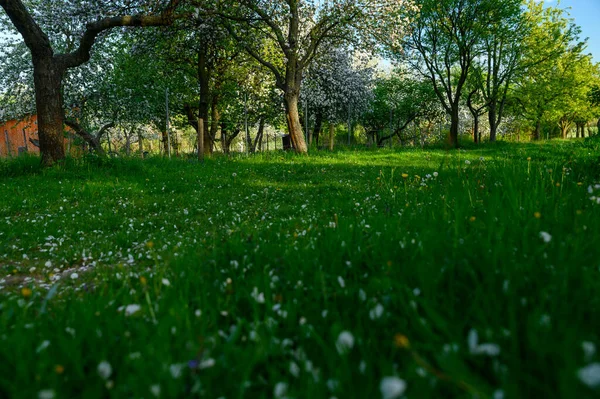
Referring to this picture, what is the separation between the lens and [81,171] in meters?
12.6

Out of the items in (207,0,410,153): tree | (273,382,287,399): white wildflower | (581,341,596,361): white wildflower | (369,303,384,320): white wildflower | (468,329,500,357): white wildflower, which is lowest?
(273,382,287,399): white wildflower

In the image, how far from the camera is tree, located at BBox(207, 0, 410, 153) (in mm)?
19109

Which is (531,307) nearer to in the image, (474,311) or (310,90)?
(474,311)

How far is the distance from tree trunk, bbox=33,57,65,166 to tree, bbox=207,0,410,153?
27.3ft

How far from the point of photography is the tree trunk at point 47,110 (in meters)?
13.3

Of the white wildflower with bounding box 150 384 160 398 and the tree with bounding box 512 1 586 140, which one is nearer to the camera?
the white wildflower with bounding box 150 384 160 398

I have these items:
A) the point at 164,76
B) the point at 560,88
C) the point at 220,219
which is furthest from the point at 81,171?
the point at 560,88

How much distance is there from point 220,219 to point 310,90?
3373cm

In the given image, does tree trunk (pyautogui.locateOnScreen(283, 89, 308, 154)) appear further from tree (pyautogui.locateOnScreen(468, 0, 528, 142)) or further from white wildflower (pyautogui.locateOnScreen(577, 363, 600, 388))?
white wildflower (pyautogui.locateOnScreen(577, 363, 600, 388))

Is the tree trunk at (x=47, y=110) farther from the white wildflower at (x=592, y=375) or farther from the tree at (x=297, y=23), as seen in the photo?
the white wildflower at (x=592, y=375)

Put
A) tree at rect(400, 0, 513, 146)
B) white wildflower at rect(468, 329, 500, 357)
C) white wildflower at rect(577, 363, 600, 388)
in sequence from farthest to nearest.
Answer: tree at rect(400, 0, 513, 146) → white wildflower at rect(468, 329, 500, 357) → white wildflower at rect(577, 363, 600, 388)

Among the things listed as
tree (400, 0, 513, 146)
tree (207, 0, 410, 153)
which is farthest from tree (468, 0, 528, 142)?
tree (207, 0, 410, 153)

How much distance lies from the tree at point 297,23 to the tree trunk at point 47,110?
8311 millimetres

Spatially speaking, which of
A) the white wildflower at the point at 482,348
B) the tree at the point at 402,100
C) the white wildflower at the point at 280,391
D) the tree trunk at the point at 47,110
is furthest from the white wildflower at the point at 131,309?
the tree at the point at 402,100
